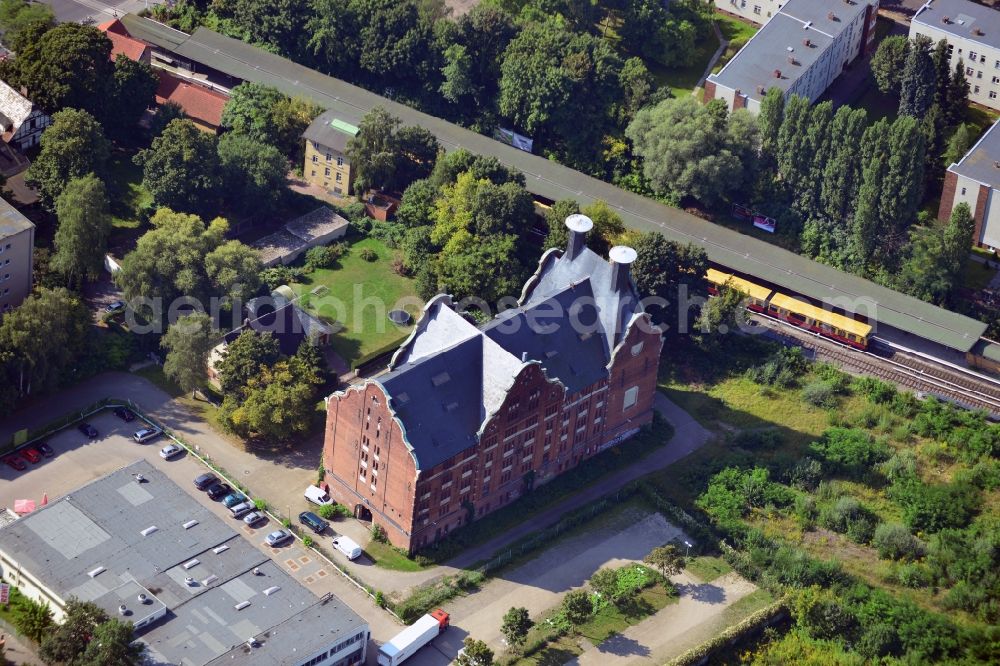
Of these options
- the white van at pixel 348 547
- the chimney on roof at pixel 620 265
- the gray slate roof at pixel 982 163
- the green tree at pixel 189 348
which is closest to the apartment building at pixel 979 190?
the gray slate roof at pixel 982 163

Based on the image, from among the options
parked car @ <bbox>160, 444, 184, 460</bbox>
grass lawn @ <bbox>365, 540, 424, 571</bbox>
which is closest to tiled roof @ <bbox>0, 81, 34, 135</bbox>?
parked car @ <bbox>160, 444, 184, 460</bbox>

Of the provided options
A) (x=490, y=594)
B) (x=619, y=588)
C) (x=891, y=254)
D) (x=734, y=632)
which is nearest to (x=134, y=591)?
(x=490, y=594)

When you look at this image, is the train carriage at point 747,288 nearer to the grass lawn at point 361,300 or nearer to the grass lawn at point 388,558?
the grass lawn at point 361,300

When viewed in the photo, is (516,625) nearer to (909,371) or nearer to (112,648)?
(112,648)

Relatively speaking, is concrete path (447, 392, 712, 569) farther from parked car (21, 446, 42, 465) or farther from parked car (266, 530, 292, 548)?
parked car (21, 446, 42, 465)

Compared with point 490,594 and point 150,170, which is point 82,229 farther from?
point 490,594

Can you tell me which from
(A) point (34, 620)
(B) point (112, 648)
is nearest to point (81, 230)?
(A) point (34, 620)

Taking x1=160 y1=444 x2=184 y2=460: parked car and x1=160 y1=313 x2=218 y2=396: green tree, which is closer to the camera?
x1=160 y1=444 x2=184 y2=460: parked car
